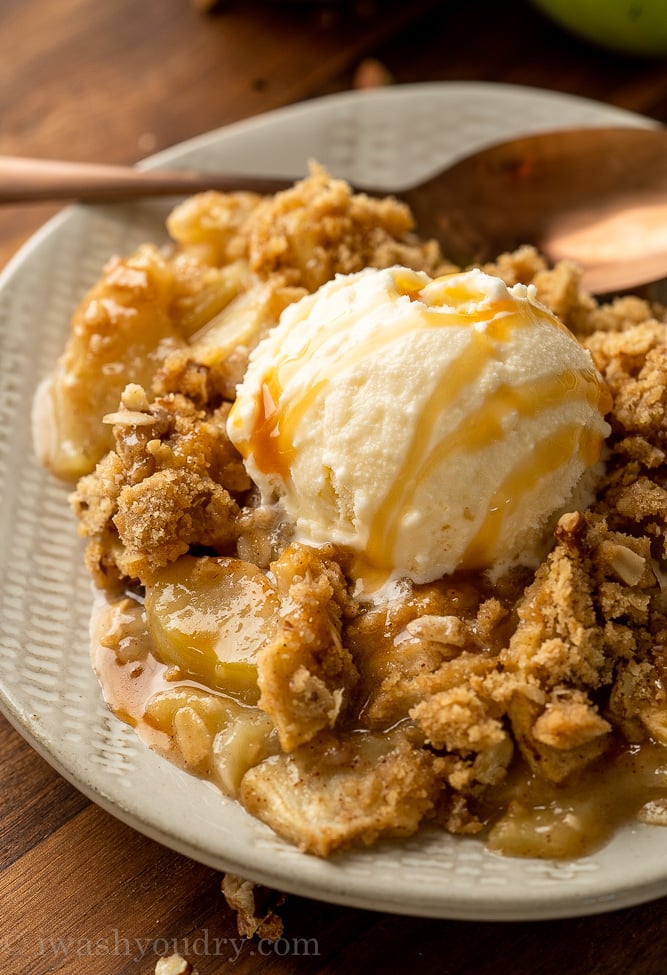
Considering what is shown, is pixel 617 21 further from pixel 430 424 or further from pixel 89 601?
pixel 89 601

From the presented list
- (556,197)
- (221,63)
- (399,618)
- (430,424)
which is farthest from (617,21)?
(399,618)

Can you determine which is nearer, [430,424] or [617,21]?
[430,424]

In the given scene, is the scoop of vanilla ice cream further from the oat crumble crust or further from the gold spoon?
the gold spoon

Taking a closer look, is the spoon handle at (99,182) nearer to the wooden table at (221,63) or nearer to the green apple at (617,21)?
the wooden table at (221,63)

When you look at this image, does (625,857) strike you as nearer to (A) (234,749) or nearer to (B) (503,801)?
(B) (503,801)

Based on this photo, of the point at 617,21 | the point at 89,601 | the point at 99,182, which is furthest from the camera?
the point at 617,21

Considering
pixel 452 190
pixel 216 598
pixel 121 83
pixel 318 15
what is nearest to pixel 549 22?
pixel 318 15

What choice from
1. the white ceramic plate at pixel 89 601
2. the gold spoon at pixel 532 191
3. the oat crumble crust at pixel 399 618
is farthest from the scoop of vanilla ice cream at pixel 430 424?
the gold spoon at pixel 532 191
